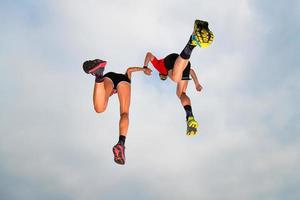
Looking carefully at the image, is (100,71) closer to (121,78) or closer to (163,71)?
(121,78)

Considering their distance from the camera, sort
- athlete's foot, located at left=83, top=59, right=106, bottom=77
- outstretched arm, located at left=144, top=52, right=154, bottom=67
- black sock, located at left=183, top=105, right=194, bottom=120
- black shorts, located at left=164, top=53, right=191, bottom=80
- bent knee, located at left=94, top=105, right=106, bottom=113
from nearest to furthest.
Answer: athlete's foot, located at left=83, top=59, right=106, bottom=77, bent knee, located at left=94, top=105, right=106, bottom=113, black sock, located at left=183, top=105, right=194, bottom=120, outstretched arm, located at left=144, top=52, right=154, bottom=67, black shorts, located at left=164, top=53, right=191, bottom=80

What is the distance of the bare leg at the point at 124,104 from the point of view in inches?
349

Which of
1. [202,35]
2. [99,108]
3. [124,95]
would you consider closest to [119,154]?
[99,108]

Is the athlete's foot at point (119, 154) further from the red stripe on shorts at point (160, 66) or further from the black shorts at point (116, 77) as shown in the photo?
the red stripe on shorts at point (160, 66)

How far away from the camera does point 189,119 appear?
9609 mm

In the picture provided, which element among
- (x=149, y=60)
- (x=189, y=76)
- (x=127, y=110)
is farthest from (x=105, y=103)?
(x=189, y=76)

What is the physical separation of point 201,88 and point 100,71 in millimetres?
4033

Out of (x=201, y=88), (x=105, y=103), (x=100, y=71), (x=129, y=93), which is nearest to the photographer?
(x=100, y=71)

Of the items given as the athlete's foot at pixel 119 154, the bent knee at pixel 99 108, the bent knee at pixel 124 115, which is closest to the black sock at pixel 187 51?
the bent knee at pixel 124 115

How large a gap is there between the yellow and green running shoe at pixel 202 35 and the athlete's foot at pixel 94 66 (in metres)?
2.27

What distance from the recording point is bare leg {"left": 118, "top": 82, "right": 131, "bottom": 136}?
8870 mm

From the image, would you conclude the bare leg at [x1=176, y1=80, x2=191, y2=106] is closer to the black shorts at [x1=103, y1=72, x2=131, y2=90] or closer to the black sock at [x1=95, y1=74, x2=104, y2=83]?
the black shorts at [x1=103, y1=72, x2=131, y2=90]

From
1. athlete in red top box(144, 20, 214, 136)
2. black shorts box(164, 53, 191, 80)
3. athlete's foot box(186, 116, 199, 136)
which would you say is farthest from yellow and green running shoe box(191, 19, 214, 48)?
athlete's foot box(186, 116, 199, 136)

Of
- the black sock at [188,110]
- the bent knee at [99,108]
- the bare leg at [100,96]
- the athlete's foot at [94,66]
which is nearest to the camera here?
the athlete's foot at [94,66]
